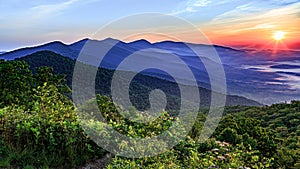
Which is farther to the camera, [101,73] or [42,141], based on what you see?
[101,73]

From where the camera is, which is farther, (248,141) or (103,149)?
(248,141)

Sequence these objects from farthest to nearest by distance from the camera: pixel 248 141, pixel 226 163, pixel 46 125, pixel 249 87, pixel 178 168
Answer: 1. pixel 249 87
2. pixel 248 141
3. pixel 46 125
4. pixel 226 163
5. pixel 178 168

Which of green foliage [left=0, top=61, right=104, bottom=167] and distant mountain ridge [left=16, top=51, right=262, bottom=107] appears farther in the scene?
distant mountain ridge [left=16, top=51, right=262, bottom=107]

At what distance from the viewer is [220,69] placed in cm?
520

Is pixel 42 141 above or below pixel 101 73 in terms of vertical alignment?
above

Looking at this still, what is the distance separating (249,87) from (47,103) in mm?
54615

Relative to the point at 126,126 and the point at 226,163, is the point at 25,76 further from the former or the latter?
the point at 226,163

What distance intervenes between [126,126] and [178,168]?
3.46 feet

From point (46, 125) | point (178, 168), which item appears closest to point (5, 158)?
point (46, 125)

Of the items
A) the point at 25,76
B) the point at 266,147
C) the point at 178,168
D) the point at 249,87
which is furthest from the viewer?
the point at 249,87

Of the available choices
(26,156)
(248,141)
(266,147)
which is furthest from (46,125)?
(266,147)

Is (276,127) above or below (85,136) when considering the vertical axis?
below

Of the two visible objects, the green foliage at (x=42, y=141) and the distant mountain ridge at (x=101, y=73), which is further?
the distant mountain ridge at (x=101, y=73)

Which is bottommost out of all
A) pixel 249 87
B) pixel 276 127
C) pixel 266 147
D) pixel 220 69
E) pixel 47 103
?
pixel 249 87
